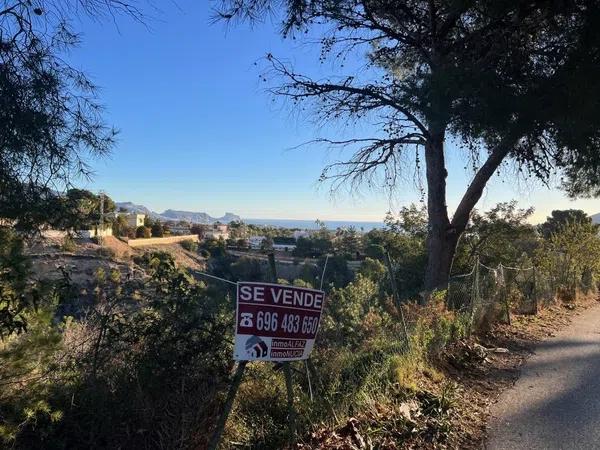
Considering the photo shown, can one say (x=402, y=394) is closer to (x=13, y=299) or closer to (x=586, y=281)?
(x=13, y=299)

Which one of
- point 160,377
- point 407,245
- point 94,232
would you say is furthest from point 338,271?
point 94,232

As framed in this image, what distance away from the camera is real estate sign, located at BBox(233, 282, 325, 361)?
12.1 feet

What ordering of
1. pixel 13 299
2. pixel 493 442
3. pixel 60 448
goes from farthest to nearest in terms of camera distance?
pixel 493 442 → pixel 60 448 → pixel 13 299

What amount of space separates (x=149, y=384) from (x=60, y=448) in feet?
2.43

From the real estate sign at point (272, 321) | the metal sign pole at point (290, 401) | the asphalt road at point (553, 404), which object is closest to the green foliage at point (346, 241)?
the asphalt road at point (553, 404)

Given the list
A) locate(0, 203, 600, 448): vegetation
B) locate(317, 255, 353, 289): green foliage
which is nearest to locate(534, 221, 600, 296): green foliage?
locate(317, 255, 353, 289): green foliage

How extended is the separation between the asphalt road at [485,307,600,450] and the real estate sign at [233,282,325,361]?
232cm

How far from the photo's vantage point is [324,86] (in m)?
11.0

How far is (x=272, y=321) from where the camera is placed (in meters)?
3.79

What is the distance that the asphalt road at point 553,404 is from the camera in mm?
5023

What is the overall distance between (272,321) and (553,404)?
412 centimetres

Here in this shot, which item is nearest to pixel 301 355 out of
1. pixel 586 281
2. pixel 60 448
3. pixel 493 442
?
pixel 60 448

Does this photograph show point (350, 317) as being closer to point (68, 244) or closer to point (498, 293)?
point (498, 293)

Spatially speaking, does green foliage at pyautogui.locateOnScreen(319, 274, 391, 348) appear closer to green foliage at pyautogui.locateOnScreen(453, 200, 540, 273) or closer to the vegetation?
the vegetation
